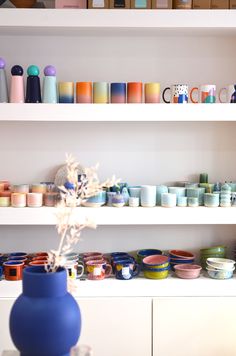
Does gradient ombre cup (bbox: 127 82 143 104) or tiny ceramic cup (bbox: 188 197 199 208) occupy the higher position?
gradient ombre cup (bbox: 127 82 143 104)

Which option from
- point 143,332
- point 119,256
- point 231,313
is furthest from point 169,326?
point 119,256

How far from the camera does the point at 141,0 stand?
2395mm

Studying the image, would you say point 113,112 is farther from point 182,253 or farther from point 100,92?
point 182,253

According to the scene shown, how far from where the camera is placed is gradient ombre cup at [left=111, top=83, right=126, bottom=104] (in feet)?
8.00

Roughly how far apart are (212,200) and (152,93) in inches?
22.5

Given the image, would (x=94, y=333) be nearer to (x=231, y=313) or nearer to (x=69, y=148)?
(x=231, y=313)

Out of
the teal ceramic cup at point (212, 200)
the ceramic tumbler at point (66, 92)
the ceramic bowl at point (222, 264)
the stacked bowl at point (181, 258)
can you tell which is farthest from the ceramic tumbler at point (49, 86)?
the ceramic bowl at point (222, 264)

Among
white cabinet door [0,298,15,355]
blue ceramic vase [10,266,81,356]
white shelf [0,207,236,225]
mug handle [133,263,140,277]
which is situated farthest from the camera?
mug handle [133,263,140,277]

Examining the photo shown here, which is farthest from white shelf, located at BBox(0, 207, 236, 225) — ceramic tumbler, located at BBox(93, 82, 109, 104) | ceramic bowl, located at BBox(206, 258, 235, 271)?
ceramic tumbler, located at BBox(93, 82, 109, 104)

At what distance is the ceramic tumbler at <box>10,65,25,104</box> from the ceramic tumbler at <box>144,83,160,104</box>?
1.89 feet

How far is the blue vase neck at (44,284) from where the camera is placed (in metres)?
1.31

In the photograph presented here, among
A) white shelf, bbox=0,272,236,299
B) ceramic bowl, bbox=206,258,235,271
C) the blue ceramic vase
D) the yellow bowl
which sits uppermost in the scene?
the blue ceramic vase

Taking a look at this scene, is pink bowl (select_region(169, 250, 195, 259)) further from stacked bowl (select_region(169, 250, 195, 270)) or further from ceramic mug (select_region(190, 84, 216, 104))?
ceramic mug (select_region(190, 84, 216, 104))

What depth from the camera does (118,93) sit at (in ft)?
8.02
